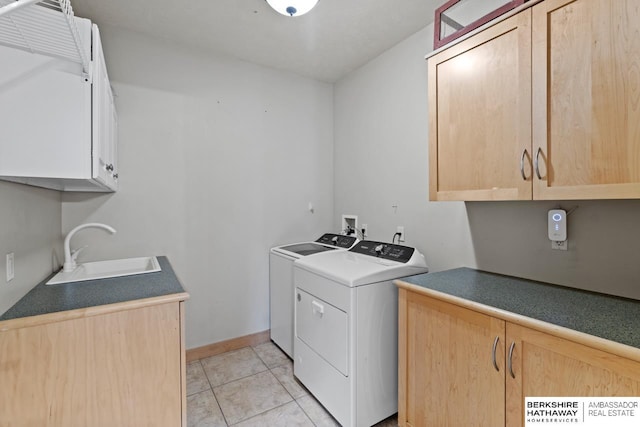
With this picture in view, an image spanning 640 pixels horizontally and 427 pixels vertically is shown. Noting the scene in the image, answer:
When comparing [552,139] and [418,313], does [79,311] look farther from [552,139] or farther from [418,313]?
[552,139]

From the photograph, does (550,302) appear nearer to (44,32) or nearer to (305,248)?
(305,248)

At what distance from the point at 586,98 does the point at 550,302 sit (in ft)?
2.68

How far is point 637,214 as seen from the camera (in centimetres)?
→ 125

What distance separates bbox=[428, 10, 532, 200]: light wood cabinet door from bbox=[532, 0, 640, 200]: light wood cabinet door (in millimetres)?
50

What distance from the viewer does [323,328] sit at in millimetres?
1828

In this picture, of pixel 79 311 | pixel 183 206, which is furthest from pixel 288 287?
pixel 79 311

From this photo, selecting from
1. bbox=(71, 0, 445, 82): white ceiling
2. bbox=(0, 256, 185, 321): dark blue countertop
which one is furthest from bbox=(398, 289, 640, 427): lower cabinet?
→ bbox=(71, 0, 445, 82): white ceiling

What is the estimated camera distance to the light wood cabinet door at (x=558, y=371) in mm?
886

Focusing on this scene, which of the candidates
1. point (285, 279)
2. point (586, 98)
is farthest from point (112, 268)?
point (586, 98)

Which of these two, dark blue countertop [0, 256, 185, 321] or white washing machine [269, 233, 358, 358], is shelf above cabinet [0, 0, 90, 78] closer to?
dark blue countertop [0, 256, 185, 321]

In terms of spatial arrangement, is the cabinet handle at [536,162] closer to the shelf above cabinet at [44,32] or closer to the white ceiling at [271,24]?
the white ceiling at [271,24]

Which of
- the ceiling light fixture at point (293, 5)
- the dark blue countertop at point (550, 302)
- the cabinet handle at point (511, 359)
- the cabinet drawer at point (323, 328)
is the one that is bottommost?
the cabinet drawer at point (323, 328)

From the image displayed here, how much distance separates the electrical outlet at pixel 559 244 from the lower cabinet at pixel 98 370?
6.01 ft

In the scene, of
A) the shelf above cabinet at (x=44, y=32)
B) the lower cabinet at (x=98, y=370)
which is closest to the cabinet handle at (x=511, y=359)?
the lower cabinet at (x=98, y=370)
